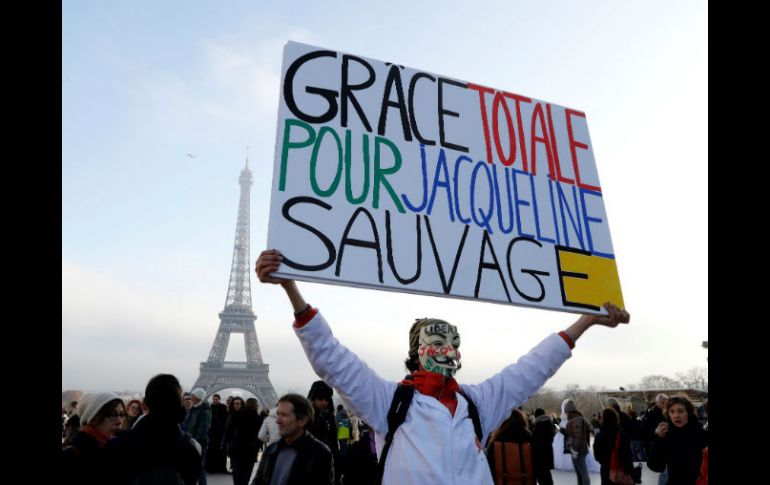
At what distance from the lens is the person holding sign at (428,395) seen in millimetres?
2484

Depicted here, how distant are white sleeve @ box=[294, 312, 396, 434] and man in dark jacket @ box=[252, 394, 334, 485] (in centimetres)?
135

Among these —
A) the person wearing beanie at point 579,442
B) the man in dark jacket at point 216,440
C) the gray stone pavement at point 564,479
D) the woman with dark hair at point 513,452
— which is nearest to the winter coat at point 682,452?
the woman with dark hair at point 513,452

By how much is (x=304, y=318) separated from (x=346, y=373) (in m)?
0.28

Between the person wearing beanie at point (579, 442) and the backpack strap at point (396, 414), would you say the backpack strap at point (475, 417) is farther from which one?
the person wearing beanie at point (579, 442)

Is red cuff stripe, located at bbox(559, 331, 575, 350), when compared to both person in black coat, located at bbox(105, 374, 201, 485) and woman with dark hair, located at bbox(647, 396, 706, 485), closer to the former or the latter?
person in black coat, located at bbox(105, 374, 201, 485)

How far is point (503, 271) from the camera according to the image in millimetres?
3131

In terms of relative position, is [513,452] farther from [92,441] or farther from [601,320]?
[92,441]

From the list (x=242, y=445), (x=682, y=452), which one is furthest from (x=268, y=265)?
(x=242, y=445)

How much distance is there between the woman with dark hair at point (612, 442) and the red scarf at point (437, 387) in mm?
5584

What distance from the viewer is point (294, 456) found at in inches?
151

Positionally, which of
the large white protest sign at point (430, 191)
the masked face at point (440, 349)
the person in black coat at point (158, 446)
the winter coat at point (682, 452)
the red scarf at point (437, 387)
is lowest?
the winter coat at point (682, 452)
